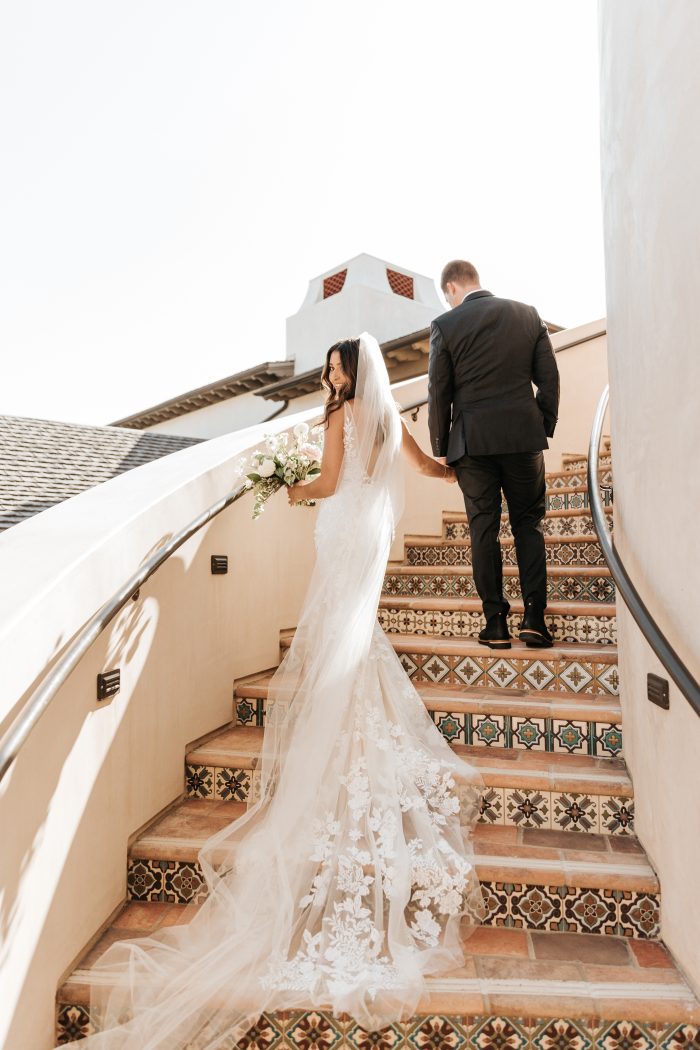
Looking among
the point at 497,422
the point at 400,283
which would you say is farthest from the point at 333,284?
the point at 497,422

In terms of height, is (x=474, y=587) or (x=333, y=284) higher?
(x=333, y=284)

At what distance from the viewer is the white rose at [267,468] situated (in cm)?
272

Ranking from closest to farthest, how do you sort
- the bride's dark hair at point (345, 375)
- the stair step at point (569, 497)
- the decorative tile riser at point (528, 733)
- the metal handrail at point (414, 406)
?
the decorative tile riser at point (528, 733) < the bride's dark hair at point (345, 375) < the stair step at point (569, 497) < the metal handrail at point (414, 406)

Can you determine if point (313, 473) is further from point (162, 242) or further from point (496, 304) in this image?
point (162, 242)

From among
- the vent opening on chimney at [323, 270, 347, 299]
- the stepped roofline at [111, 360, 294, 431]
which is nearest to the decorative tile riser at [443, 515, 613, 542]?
the stepped roofline at [111, 360, 294, 431]

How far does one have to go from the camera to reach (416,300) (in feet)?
48.4

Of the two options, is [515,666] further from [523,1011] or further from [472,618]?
[523,1011]

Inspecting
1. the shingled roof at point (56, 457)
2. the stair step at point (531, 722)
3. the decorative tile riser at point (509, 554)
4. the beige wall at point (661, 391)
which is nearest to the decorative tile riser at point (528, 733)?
the stair step at point (531, 722)

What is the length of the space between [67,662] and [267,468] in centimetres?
133

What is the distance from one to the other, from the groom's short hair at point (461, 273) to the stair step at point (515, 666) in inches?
77.1

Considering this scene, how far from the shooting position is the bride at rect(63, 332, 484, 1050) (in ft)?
5.29

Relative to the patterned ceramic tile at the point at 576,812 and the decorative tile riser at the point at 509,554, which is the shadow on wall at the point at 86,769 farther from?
the decorative tile riser at the point at 509,554

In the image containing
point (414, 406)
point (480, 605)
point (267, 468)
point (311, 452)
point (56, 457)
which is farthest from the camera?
point (56, 457)

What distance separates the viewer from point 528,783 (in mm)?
2336
